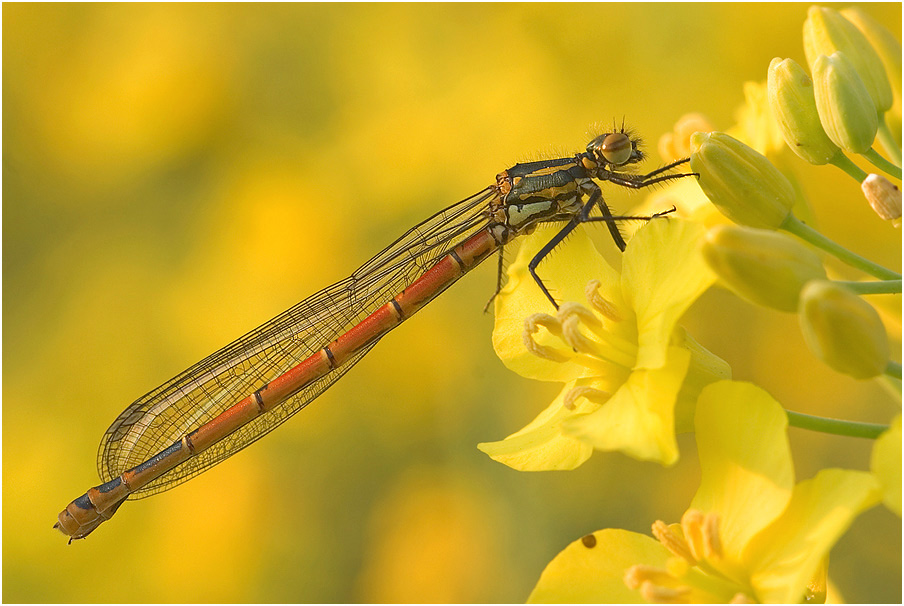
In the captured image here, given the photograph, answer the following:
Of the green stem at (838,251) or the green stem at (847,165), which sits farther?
the green stem at (847,165)

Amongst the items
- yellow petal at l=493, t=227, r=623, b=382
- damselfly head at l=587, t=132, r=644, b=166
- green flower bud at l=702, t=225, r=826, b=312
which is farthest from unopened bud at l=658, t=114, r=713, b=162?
green flower bud at l=702, t=225, r=826, b=312

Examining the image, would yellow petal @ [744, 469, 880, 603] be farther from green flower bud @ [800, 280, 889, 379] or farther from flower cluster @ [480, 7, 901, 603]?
green flower bud @ [800, 280, 889, 379]

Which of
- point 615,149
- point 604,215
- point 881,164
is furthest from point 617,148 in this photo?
point 881,164

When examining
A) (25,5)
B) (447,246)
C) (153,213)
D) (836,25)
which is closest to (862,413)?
(447,246)

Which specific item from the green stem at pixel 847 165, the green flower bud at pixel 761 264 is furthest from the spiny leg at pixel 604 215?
the green flower bud at pixel 761 264

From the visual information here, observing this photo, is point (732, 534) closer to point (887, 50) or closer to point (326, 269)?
point (887, 50)

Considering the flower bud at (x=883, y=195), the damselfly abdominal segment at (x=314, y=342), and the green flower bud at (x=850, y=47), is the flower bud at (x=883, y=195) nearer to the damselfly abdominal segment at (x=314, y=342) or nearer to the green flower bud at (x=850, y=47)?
the green flower bud at (x=850, y=47)

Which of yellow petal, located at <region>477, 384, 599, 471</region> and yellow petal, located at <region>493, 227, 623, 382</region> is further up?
yellow petal, located at <region>493, 227, 623, 382</region>

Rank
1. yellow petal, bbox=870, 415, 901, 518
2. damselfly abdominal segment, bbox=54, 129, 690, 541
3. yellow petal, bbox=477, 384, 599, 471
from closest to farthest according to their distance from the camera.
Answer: yellow petal, bbox=870, 415, 901, 518 → yellow petal, bbox=477, 384, 599, 471 → damselfly abdominal segment, bbox=54, 129, 690, 541
